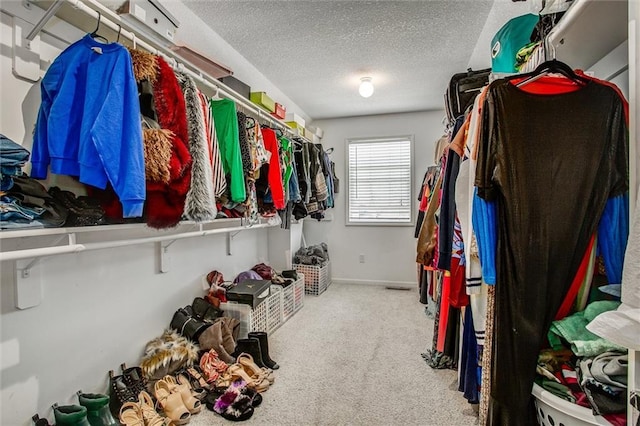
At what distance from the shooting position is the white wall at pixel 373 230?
14.6ft

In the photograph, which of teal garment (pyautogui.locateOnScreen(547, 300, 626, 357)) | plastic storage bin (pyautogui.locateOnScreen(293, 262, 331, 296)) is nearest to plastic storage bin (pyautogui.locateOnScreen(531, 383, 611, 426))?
teal garment (pyautogui.locateOnScreen(547, 300, 626, 357))

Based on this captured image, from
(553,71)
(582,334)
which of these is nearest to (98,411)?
(582,334)

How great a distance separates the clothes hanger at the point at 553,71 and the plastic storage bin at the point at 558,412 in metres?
1.02

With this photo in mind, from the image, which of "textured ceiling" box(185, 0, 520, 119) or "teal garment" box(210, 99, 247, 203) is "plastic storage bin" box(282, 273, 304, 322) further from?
"textured ceiling" box(185, 0, 520, 119)

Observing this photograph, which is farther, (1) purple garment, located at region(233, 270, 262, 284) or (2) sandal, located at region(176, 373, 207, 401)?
(1) purple garment, located at region(233, 270, 262, 284)

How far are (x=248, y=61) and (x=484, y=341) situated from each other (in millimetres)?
2857

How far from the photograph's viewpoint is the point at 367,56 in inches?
112

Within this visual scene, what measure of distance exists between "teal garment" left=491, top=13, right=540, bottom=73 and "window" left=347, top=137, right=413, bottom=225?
3.01 meters

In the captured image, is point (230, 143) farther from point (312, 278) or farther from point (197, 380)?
point (312, 278)

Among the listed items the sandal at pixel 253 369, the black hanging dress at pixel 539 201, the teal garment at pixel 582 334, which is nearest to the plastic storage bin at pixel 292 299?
the sandal at pixel 253 369

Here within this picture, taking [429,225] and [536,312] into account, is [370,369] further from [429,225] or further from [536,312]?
[536,312]

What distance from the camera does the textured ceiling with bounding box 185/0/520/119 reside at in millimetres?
2172

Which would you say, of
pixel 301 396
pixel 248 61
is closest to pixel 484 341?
pixel 301 396

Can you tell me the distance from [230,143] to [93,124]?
0.82m
